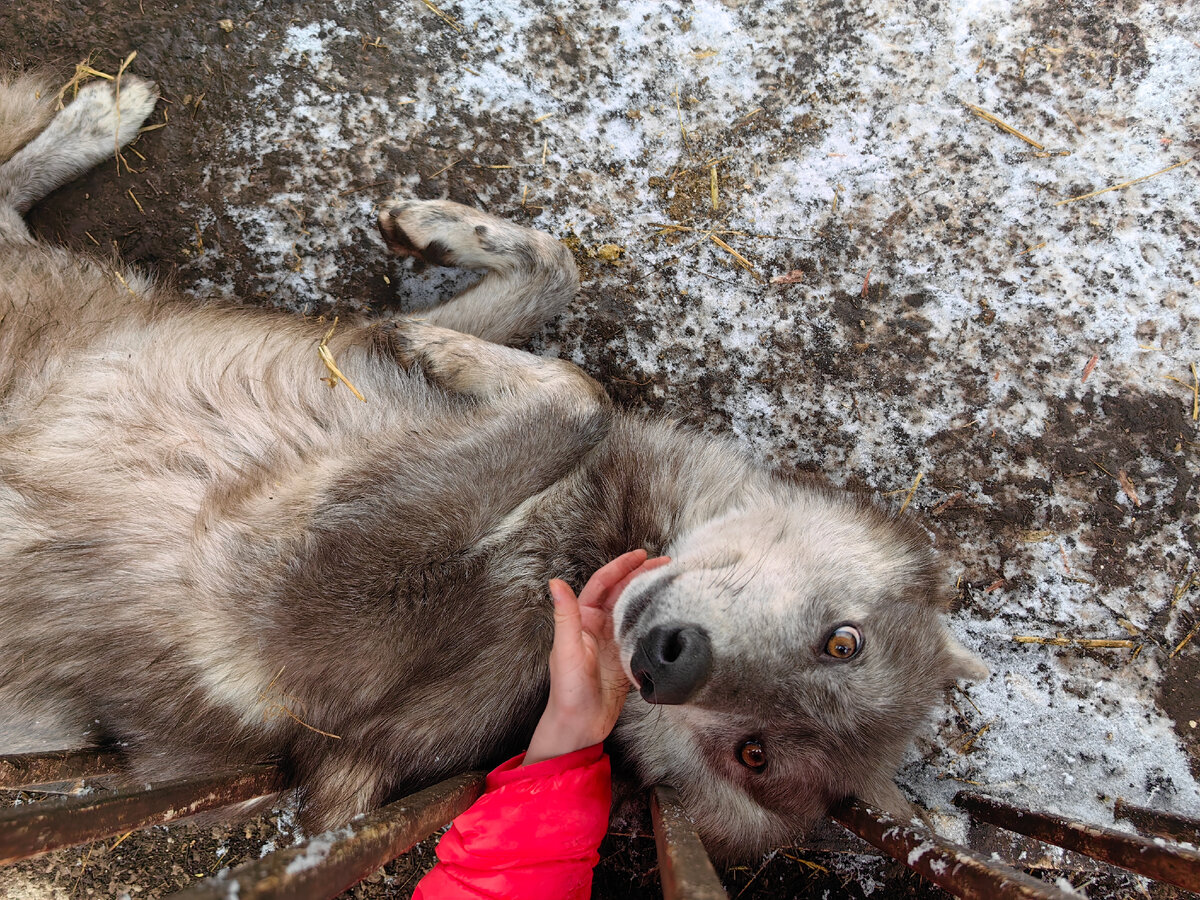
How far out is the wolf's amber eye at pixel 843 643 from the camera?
242 centimetres

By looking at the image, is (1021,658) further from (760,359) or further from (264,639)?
(264,639)

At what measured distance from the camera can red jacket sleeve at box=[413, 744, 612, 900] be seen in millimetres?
2148

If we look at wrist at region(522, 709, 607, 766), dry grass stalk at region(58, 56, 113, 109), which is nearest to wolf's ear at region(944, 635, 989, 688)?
wrist at region(522, 709, 607, 766)

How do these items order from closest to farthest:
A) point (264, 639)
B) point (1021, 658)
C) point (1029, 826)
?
point (264, 639) < point (1029, 826) < point (1021, 658)

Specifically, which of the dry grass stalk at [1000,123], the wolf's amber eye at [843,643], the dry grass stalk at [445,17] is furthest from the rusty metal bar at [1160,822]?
the dry grass stalk at [445,17]

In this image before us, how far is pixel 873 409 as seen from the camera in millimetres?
3568

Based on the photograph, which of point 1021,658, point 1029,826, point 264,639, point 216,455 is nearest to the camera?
point 264,639

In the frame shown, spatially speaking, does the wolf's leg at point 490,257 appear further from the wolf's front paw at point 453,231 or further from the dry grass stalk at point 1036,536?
the dry grass stalk at point 1036,536

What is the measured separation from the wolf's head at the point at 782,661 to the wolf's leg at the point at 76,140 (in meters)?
3.13

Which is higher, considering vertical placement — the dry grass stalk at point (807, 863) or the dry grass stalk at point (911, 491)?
the dry grass stalk at point (911, 491)

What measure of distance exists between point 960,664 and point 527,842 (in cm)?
174

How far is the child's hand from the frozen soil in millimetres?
1233

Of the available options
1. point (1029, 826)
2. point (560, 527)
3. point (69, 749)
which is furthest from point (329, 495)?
point (1029, 826)

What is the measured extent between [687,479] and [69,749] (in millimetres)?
2445
